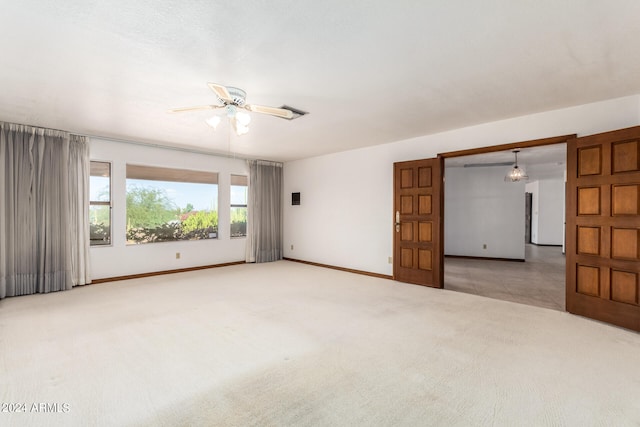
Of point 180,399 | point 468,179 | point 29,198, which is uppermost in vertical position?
point 468,179

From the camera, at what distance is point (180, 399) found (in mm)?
1972

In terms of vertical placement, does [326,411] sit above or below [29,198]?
below

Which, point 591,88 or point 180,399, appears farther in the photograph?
point 591,88

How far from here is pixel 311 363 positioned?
2436mm

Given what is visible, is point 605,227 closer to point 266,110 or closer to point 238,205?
point 266,110

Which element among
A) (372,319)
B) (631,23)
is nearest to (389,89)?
(631,23)

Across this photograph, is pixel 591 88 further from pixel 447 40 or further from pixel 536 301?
pixel 536 301

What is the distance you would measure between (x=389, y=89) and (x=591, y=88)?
81.2 inches

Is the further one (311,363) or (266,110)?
(266,110)

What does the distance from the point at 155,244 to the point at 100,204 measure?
1.14 m

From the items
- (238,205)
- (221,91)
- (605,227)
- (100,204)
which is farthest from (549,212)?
(100,204)

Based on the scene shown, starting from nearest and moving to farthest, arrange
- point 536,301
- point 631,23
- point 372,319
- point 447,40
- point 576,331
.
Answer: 1. point 631,23
2. point 447,40
3. point 576,331
4. point 372,319
5. point 536,301

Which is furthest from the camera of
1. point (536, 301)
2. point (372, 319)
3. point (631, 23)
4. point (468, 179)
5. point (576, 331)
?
point (468, 179)

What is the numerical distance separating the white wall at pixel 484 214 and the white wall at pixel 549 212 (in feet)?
14.0
